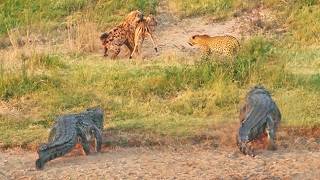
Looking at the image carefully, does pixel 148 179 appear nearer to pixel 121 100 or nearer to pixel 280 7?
pixel 121 100

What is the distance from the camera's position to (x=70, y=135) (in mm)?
6539

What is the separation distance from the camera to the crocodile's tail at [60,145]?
247 inches

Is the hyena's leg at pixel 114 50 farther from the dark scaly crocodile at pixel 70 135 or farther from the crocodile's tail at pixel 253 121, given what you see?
the crocodile's tail at pixel 253 121

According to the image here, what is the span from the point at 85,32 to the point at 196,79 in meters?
3.39

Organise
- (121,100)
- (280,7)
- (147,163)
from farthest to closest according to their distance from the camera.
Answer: (280,7) → (121,100) → (147,163)

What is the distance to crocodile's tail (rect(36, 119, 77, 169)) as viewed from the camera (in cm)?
627

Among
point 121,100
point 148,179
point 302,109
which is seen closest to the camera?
point 148,179

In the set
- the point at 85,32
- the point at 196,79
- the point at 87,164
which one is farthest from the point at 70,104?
the point at 85,32

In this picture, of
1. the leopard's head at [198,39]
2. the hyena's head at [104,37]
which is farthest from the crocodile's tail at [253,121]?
the hyena's head at [104,37]

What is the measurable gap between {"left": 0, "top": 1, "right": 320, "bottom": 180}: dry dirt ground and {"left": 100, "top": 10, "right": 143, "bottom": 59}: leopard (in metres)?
4.27

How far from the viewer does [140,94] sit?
876cm

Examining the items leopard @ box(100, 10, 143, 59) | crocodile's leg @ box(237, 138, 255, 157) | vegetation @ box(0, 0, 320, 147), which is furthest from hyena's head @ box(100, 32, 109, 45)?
crocodile's leg @ box(237, 138, 255, 157)

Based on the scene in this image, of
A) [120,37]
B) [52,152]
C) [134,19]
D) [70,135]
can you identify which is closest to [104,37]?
[120,37]

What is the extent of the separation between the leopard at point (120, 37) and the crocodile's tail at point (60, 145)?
460 centimetres
